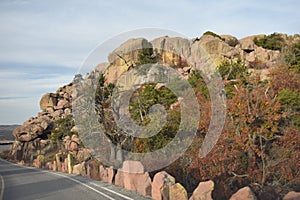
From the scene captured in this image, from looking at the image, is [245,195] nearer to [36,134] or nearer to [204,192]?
[204,192]

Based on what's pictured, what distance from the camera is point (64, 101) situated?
78.2m

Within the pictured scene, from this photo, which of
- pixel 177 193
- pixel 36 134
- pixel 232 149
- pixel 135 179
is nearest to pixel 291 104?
pixel 232 149

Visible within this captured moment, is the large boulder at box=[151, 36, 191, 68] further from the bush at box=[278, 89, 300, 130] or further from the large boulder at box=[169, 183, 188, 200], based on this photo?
the large boulder at box=[169, 183, 188, 200]

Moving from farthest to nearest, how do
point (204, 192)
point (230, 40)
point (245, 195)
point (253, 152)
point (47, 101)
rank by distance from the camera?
point (47, 101), point (230, 40), point (253, 152), point (204, 192), point (245, 195)

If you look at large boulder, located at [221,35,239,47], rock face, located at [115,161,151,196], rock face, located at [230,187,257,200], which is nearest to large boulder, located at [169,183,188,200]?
rock face, located at [230,187,257,200]

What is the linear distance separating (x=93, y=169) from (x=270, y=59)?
4018cm

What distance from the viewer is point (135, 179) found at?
12.5 metres

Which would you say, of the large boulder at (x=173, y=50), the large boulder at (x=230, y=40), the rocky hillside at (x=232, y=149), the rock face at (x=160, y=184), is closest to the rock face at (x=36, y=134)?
the large boulder at (x=173, y=50)

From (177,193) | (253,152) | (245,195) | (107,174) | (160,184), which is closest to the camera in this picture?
(245,195)

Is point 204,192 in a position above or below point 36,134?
above

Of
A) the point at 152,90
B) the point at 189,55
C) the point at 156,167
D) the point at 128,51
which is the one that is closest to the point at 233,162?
the point at 156,167

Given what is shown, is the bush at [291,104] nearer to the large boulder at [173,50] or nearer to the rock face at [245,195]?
the rock face at [245,195]

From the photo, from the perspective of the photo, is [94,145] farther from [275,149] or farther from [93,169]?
[275,149]

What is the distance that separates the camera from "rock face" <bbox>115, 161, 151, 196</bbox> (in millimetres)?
11681
